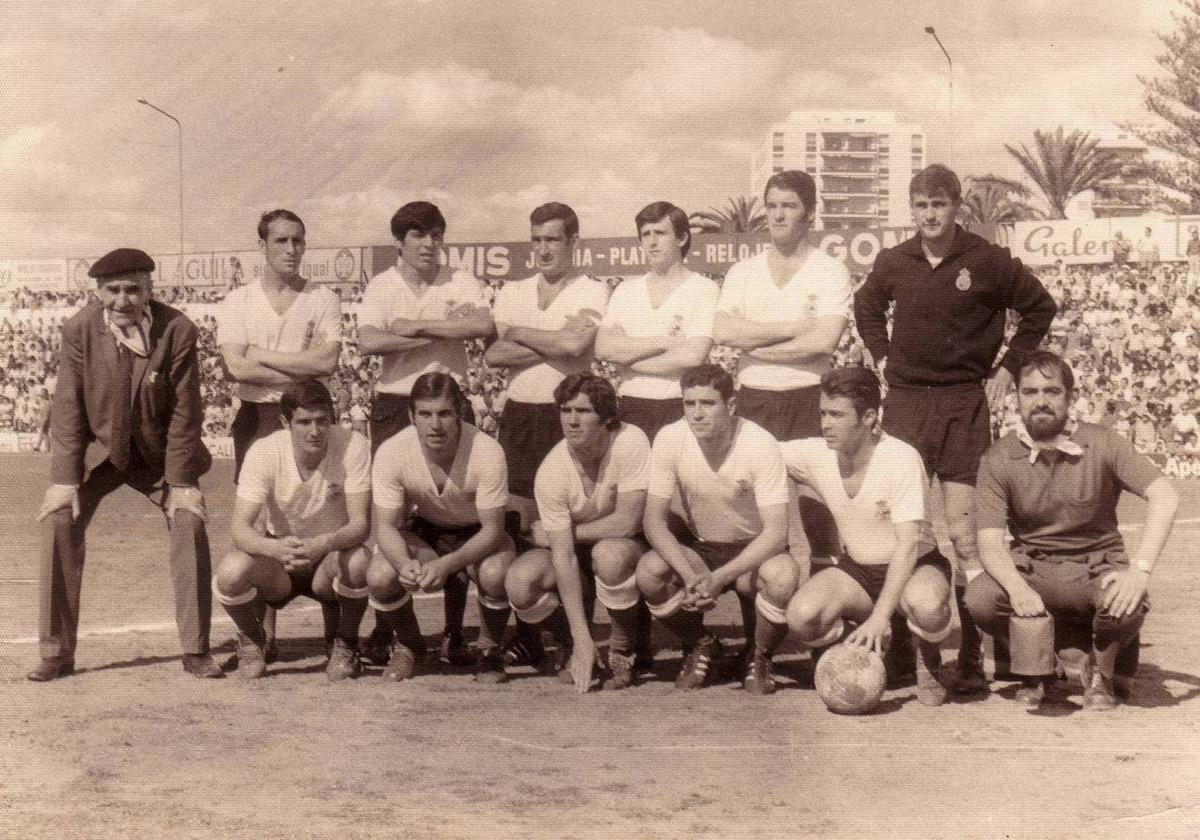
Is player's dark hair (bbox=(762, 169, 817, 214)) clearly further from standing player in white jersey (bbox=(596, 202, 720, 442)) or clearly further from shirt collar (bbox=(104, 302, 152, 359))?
shirt collar (bbox=(104, 302, 152, 359))

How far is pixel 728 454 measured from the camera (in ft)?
19.0

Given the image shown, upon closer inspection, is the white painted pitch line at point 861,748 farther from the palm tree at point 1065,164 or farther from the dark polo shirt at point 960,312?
the palm tree at point 1065,164

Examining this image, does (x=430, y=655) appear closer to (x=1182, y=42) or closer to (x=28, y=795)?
(x=28, y=795)

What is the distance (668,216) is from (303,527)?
2154mm

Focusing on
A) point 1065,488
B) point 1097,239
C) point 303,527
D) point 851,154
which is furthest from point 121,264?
point 851,154

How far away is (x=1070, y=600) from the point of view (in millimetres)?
5410

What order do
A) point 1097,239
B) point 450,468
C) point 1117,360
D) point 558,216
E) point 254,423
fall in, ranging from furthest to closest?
point 1097,239
point 1117,360
point 254,423
point 558,216
point 450,468

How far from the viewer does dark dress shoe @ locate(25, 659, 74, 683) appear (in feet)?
19.5

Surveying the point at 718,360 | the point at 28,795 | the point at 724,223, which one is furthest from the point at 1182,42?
the point at 724,223

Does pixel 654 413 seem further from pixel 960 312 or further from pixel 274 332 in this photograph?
pixel 274 332

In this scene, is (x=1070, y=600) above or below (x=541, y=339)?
below

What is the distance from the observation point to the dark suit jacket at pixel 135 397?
19.5 ft

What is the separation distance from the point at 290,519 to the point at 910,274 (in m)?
2.95

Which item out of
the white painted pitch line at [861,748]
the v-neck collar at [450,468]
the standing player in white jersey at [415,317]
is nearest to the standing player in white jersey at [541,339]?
the standing player in white jersey at [415,317]
